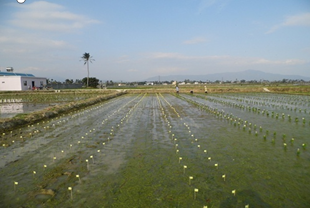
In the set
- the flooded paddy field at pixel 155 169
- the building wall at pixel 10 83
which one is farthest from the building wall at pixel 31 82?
the flooded paddy field at pixel 155 169

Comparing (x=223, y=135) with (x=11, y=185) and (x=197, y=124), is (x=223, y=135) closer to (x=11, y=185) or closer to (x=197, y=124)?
(x=197, y=124)

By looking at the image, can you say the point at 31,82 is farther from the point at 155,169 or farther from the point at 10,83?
the point at 155,169

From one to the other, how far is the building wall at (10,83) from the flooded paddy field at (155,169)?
4418 cm

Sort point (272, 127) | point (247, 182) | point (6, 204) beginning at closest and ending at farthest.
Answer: point (6, 204), point (247, 182), point (272, 127)

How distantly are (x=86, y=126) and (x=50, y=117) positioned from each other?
5199mm

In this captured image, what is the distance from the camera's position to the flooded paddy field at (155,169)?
493cm

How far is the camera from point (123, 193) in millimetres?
5164

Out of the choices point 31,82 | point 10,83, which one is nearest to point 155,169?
point 10,83

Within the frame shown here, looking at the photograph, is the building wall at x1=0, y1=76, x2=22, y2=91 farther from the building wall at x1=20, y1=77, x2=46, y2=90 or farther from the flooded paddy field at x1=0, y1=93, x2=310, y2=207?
the flooded paddy field at x1=0, y1=93, x2=310, y2=207

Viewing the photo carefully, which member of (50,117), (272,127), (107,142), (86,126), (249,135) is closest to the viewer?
(107,142)

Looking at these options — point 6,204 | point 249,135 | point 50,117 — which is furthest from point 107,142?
point 50,117

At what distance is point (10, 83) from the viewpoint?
47.9 m

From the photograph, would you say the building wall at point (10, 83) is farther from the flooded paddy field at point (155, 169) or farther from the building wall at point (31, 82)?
the flooded paddy field at point (155, 169)

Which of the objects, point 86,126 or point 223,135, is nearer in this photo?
point 223,135
